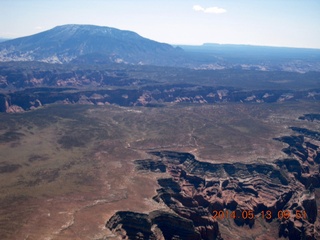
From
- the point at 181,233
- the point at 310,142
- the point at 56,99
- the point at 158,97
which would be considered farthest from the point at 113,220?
the point at 158,97

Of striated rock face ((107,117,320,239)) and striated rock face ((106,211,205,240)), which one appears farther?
striated rock face ((107,117,320,239))

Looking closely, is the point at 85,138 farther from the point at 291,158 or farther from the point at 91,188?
the point at 291,158
